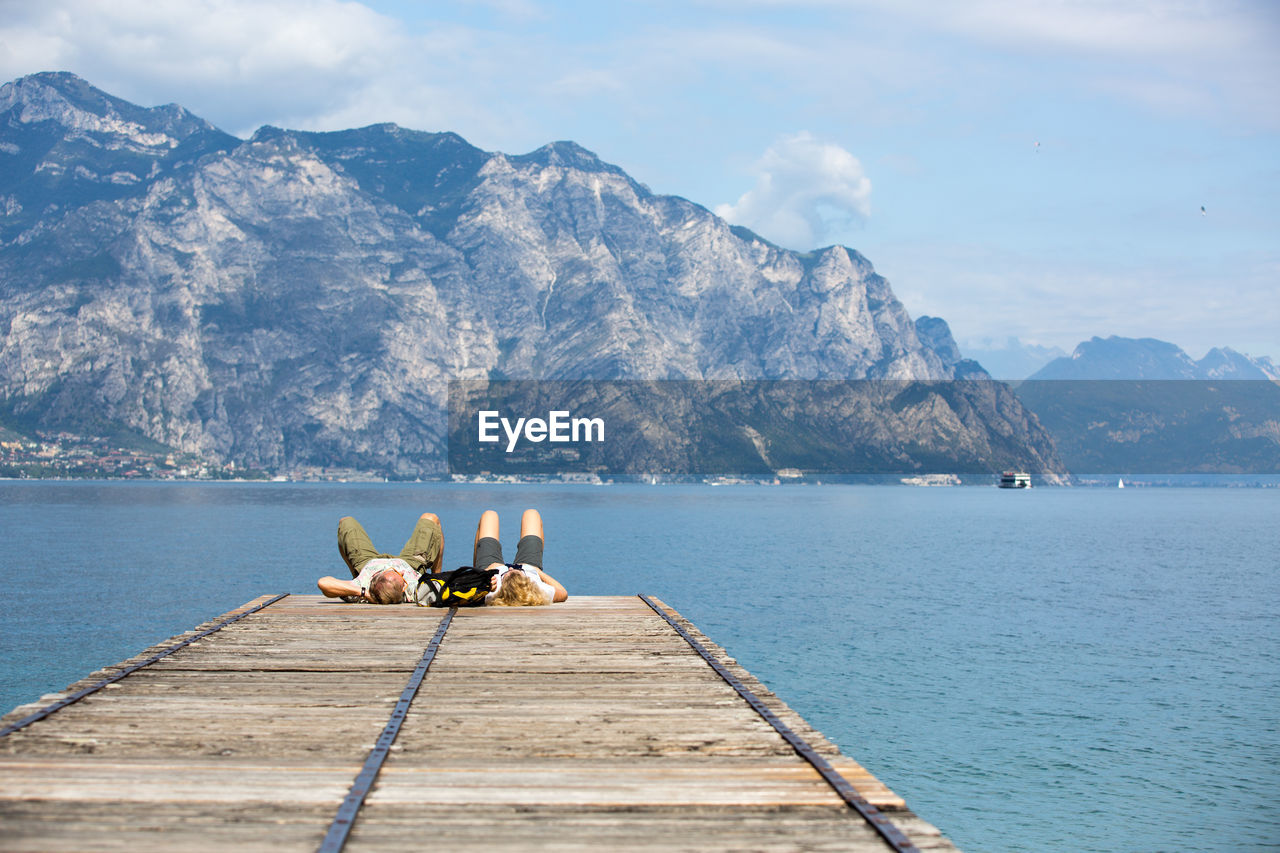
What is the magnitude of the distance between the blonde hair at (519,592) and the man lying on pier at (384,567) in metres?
1.81

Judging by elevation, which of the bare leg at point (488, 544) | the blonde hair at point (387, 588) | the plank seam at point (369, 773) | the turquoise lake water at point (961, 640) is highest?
the bare leg at point (488, 544)

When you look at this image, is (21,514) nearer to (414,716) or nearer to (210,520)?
(210,520)

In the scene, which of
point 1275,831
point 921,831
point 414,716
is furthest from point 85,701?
point 1275,831

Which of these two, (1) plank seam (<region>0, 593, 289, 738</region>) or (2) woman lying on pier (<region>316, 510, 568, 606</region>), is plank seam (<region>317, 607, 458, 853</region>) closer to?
(1) plank seam (<region>0, 593, 289, 738</region>)

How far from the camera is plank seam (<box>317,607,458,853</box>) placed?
6.92 metres

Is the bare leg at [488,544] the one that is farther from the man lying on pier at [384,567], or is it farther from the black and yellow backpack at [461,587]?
the man lying on pier at [384,567]

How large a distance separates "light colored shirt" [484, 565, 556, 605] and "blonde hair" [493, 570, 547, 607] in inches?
1.9

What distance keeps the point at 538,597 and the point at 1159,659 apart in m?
28.7

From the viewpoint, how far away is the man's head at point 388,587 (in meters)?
21.1

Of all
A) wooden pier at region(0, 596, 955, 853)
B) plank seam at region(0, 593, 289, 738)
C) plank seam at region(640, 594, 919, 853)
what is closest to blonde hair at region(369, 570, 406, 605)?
plank seam at region(0, 593, 289, 738)

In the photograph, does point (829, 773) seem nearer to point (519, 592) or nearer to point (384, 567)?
point (519, 592)

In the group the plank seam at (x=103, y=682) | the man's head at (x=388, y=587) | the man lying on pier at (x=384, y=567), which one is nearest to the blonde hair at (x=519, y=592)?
the man lying on pier at (x=384, y=567)

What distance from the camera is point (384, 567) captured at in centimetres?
2128

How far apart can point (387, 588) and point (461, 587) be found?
191cm
